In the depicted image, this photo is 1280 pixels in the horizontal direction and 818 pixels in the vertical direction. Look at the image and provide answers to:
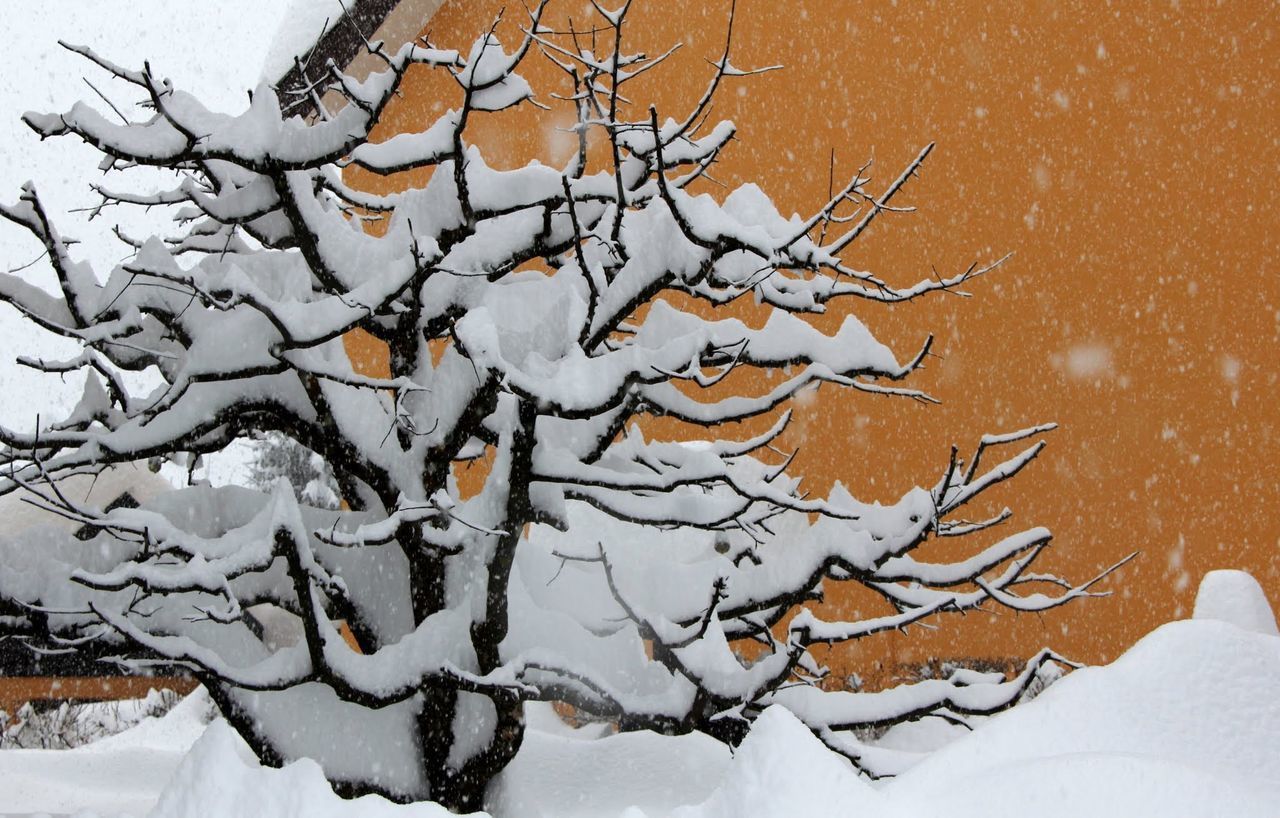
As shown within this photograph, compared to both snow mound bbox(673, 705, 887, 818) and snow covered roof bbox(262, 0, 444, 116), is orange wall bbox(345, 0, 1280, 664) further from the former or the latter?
snow mound bbox(673, 705, 887, 818)

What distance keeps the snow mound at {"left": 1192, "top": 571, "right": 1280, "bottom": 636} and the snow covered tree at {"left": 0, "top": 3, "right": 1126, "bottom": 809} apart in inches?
38.2

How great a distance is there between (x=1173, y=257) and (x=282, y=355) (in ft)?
19.6

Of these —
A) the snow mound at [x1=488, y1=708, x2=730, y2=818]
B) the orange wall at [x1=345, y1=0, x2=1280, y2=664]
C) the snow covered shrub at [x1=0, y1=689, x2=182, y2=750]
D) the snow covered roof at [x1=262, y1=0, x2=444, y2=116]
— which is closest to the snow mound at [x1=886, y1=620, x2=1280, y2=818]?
the snow mound at [x1=488, y1=708, x2=730, y2=818]

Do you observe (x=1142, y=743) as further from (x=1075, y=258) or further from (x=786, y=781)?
(x=1075, y=258)

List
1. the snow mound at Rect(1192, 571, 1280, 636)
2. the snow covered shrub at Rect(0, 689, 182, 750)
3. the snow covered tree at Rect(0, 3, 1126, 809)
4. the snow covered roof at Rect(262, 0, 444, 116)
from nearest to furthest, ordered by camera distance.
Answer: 1. the snow covered tree at Rect(0, 3, 1126, 809)
2. the snow mound at Rect(1192, 571, 1280, 636)
3. the snow covered roof at Rect(262, 0, 444, 116)
4. the snow covered shrub at Rect(0, 689, 182, 750)

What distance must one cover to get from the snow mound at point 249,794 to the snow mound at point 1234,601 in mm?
3270

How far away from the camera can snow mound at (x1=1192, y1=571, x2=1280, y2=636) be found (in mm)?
4023

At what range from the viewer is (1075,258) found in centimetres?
707

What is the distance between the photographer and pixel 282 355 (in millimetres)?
2873

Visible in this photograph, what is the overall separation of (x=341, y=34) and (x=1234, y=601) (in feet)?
24.8

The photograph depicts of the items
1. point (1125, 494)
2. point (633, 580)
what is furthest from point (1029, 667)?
point (1125, 494)

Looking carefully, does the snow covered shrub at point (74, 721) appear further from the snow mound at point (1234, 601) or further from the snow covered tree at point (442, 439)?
the snow mound at point (1234, 601)

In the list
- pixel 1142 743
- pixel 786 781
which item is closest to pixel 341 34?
pixel 786 781

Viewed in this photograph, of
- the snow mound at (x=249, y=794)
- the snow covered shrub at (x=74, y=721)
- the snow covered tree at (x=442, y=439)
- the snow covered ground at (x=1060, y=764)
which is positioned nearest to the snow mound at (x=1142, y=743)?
the snow covered ground at (x=1060, y=764)
